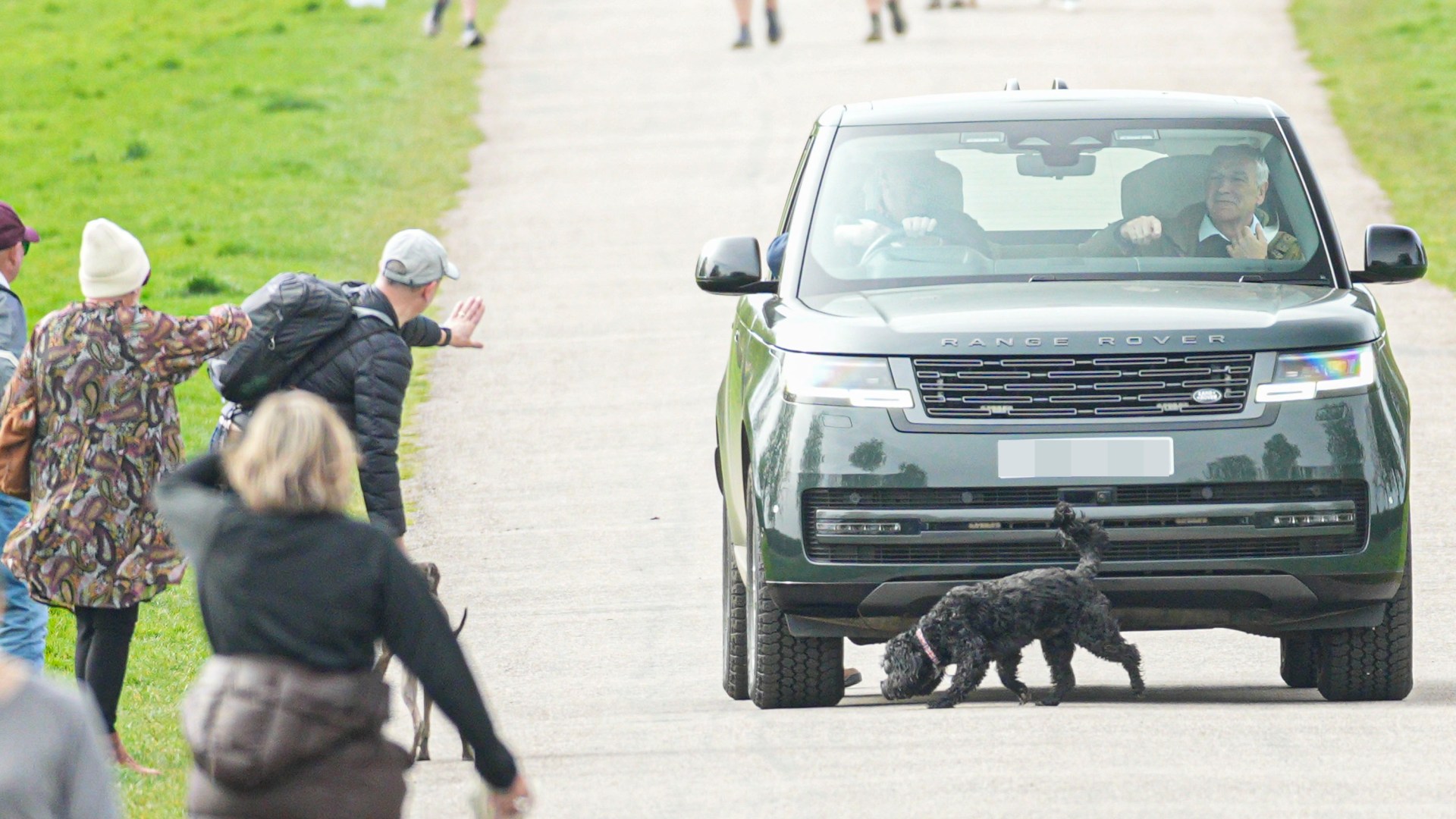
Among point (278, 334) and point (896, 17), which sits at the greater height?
point (278, 334)

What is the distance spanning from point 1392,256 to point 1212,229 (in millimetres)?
601

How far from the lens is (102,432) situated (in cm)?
750

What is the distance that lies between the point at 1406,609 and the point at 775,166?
16.3 m

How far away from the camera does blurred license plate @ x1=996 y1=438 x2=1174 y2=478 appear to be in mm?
7539

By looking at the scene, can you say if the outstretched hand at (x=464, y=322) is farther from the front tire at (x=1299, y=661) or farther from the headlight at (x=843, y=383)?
the front tire at (x=1299, y=661)

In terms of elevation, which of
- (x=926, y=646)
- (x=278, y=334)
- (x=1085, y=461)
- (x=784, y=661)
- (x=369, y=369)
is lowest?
(x=784, y=661)

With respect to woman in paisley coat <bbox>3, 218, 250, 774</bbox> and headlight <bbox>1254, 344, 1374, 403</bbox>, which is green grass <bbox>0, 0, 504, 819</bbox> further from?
headlight <bbox>1254, 344, 1374, 403</bbox>

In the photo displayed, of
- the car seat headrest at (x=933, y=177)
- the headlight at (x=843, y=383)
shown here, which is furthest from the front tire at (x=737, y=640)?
the car seat headrest at (x=933, y=177)

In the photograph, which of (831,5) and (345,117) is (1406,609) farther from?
(831,5)

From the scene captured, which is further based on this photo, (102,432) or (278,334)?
(278,334)

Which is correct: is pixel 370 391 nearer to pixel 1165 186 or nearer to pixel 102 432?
pixel 102 432

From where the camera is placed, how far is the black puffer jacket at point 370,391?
7.86 meters

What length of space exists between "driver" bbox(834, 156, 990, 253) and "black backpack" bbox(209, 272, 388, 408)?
1904mm

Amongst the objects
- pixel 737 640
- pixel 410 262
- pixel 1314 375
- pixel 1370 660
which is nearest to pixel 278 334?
pixel 410 262
